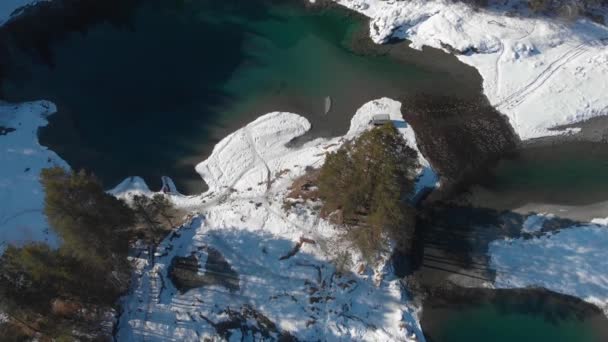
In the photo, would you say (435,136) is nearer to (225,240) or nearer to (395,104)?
(395,104)

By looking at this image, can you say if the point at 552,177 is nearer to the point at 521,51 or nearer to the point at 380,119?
the point at 521,51

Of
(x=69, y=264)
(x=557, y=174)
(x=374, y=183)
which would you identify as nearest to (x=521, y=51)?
(x=557, y=174)

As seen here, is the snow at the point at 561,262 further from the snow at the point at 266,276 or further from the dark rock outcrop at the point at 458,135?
the snow at the point at 266,276

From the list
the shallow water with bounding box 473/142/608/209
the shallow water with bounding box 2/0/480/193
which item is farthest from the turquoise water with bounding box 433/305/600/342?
Result: the shallow water with bounding box 2/0/480/193

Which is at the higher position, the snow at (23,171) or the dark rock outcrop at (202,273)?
the snow at (23,171)

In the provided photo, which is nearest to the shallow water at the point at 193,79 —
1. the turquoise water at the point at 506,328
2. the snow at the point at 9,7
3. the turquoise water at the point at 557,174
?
the snow at the point at 9,7
